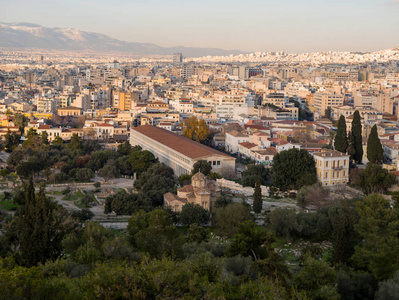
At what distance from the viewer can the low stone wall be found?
27.4 metres

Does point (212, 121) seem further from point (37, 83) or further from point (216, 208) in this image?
point (37, 83)

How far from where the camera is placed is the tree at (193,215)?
21.9m

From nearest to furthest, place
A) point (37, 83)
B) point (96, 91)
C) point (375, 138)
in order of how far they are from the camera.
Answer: point (375, 138)
point (96, 91)
point (37, 83)

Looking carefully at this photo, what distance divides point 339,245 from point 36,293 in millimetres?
8951

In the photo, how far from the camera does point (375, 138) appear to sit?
3033cm

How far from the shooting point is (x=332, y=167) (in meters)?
28.3

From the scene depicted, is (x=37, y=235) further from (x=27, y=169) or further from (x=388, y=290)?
(x=27, y=169)

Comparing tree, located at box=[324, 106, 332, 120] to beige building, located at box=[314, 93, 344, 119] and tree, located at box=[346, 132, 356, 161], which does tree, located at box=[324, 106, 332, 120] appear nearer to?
beige building, located at box=[314, 93, 344, 119]

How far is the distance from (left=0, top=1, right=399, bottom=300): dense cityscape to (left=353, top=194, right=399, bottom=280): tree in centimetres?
4

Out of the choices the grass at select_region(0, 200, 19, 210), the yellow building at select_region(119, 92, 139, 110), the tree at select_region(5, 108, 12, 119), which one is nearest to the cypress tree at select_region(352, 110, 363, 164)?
the grass at select_region(0, 200, 19, 210)

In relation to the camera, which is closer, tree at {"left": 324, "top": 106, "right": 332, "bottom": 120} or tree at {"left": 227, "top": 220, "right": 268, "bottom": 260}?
tree at {"left": 227, "top": 220, "right": 268, "bottom": 260}

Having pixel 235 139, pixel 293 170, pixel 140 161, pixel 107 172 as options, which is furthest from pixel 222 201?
pixel 235 139

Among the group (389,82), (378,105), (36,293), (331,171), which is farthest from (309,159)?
(389,82)

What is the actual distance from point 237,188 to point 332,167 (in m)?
4.59
